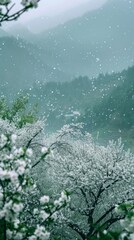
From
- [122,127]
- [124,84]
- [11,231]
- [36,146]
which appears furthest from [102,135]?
[11,231]

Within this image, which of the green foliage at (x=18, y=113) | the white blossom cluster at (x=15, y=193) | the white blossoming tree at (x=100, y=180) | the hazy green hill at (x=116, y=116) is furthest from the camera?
the hazy green hill at (x=116, y=116)

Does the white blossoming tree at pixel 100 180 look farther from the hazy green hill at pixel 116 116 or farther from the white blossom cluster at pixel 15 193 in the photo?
the hazy green hill at pixel 116 116

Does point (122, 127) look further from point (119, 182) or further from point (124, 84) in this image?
point (119, 182)

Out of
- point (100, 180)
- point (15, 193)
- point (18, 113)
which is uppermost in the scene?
point (18, 113)

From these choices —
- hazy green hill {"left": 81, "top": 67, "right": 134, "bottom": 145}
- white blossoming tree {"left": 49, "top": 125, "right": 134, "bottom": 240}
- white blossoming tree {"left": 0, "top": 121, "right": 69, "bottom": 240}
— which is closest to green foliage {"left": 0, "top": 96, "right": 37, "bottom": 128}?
white blossoming tree {"left": 49, "top": 125, "right": 134, "bottom": 240}

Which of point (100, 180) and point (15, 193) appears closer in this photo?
point (15, 193)

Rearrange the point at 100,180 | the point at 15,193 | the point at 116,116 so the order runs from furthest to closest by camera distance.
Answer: the point at 116,116, the point at 100,180, the point at 15,193

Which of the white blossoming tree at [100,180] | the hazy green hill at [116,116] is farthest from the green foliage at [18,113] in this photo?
the hazy green hill at [116,116]

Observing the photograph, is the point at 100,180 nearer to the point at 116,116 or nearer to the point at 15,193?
the point at 15,193

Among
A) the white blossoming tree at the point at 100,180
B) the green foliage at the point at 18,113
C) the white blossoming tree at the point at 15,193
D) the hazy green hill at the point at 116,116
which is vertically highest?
Answer: the hazy green hill at the point at 116,116

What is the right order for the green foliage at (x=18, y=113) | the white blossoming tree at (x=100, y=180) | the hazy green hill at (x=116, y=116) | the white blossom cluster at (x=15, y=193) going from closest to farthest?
1. the white blossom cluster at (x=15, y=193)
2. the white blossoming tree at (x=100, y=180)
3. the green foliage at (x=18, y=113)
4. the hazy green hill at (x=116, y=116)

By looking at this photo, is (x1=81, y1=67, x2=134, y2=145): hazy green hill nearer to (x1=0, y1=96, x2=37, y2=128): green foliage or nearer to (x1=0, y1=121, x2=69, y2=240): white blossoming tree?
(x1=0, y1=96, x2=37, y2=128): green foliage

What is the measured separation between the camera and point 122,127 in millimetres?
158250

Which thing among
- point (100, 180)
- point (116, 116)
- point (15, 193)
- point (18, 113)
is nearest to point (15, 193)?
point (15, 193)
